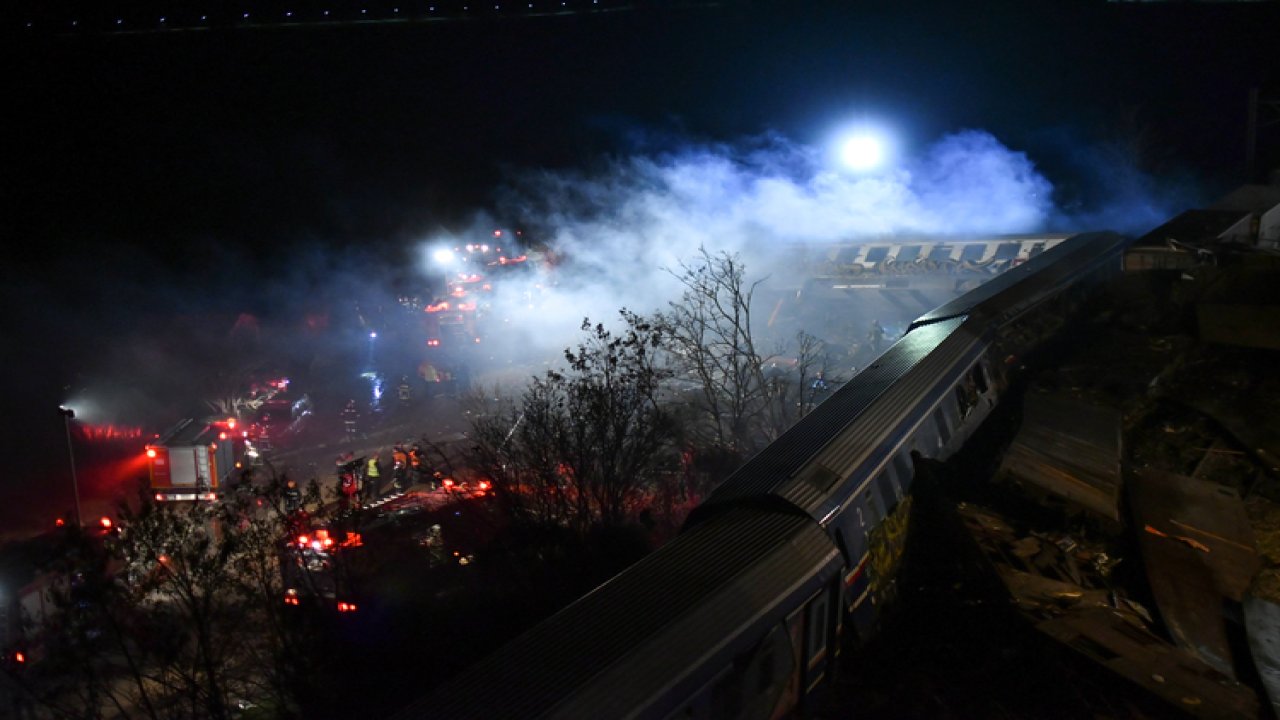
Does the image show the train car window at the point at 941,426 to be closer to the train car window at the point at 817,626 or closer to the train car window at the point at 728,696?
the train car window at the point at 817,626

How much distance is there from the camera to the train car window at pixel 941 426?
6.50 meters

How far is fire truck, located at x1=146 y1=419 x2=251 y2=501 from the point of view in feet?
57.7

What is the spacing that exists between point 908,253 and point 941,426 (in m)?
20.0

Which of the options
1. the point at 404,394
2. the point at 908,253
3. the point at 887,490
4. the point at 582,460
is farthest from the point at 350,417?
the point at 887,490

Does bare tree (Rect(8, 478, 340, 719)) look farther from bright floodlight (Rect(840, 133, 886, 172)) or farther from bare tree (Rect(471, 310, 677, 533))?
bright floodlight (Rect(840, 133, 886, 172))

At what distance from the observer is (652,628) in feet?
11.5

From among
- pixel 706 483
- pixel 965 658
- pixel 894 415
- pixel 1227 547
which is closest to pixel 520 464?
pixel 706 483

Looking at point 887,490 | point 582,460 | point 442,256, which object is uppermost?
point 442,256

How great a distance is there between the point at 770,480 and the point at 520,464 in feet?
29.8

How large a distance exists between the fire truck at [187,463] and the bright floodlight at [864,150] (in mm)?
A: 26491

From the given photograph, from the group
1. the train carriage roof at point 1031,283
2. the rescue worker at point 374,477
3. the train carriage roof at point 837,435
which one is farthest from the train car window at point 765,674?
the rescue worker at point 374,477

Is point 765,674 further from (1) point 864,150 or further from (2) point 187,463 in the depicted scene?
(1) point 864,150

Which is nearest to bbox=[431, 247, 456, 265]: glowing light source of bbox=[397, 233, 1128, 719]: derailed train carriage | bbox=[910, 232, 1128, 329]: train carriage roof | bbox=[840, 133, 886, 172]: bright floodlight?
bbox=[840, 133, 886, 172]: bright floodlight

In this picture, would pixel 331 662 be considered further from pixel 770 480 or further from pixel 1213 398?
pixel 1213 398
